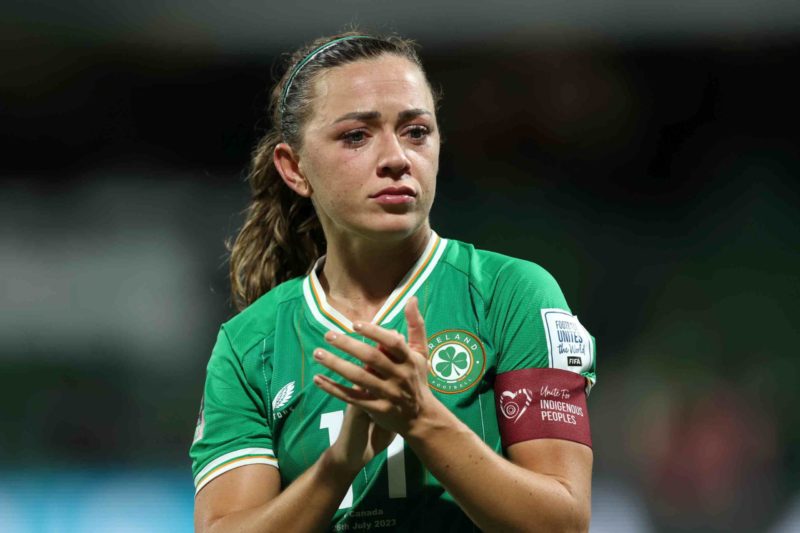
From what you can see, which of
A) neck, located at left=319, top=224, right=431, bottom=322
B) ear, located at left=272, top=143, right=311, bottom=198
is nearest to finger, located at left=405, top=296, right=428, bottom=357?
neck, located at left=319, top=224, right=431, bottom=322

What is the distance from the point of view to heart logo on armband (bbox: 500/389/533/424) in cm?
184

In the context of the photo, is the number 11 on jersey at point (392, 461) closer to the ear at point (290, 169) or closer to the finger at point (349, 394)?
the finger at point (349, 394)

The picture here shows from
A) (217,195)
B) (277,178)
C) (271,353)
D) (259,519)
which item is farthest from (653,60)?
(259,519)

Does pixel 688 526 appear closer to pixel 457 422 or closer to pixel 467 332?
pixel 467 332

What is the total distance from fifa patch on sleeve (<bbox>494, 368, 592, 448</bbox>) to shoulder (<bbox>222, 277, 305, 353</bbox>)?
1.67ft

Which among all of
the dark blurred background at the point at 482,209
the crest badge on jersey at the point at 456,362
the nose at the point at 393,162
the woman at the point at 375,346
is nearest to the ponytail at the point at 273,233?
the woman at the point at 375,346

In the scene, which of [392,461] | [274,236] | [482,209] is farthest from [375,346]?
[482,209]

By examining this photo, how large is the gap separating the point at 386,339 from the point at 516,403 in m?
0.46

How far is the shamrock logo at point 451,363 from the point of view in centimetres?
191

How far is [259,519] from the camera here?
5.93 ft

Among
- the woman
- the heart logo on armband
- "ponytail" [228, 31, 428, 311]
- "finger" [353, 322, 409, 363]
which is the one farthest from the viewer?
"ponytail" [228, 31, 428, 311]

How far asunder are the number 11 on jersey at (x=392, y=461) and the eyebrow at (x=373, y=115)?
22.9 inches

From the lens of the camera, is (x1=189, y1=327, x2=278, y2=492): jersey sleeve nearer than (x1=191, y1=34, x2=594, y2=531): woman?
No

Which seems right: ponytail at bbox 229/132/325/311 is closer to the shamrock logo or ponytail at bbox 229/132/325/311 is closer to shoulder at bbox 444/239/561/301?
shoulder at bbox 444/239/561/301
